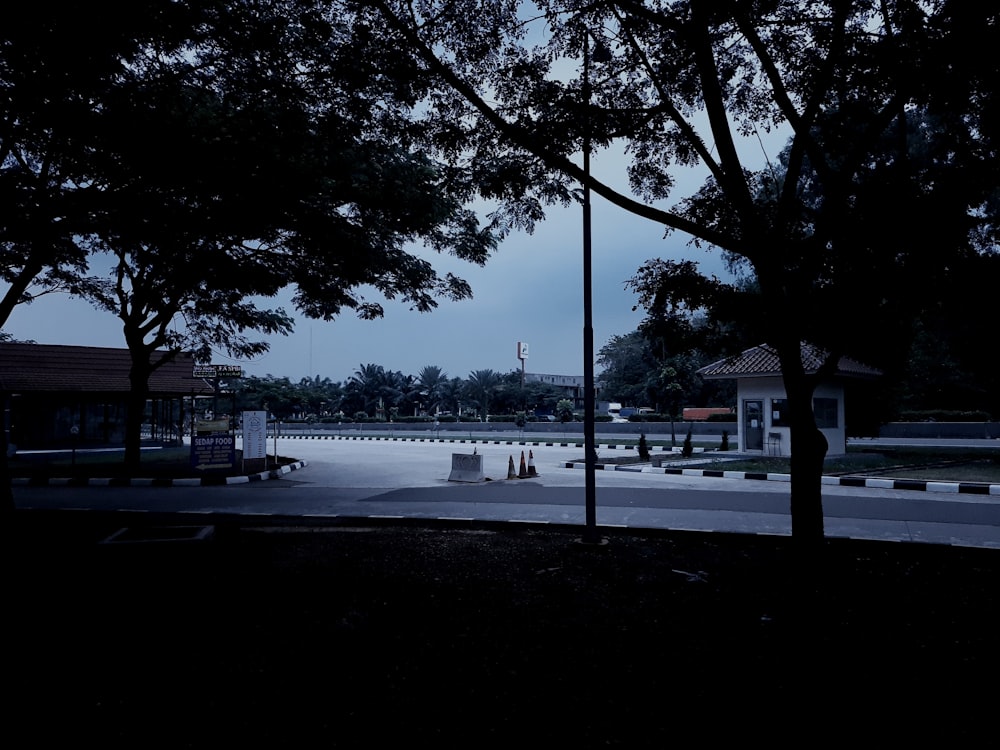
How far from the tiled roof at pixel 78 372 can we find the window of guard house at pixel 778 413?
73.0 feet

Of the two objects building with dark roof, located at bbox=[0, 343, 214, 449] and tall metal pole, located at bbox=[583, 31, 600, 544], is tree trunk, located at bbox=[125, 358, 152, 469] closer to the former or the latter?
building with dark roof, located at bbox=[0, 343, 214, 449]

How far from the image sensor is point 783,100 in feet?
21.8

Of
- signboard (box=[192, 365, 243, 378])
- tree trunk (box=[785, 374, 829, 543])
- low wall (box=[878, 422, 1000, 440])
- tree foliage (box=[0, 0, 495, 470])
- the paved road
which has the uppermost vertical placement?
tree foliage (box=[0, 0, 495, 470])

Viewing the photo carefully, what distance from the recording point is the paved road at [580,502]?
9.24 metres

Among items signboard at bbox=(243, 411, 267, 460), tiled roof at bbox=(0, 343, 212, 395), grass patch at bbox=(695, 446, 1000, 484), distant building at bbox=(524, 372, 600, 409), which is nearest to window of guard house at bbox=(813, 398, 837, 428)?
→ grass patch at bbox=(695, 446, 1000, 484)

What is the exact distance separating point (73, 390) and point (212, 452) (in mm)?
13592

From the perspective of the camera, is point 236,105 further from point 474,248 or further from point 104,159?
point 474,248

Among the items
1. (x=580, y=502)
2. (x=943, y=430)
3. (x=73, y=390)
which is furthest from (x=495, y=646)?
(x=943, y=430)

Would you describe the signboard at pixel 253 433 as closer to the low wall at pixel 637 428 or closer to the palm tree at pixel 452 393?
the low wall at pixel 637 428

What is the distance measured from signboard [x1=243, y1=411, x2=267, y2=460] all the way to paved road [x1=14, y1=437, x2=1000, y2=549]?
1.38 m

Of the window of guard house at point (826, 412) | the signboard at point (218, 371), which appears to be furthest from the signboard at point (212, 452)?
the window of guard house at point (826, 412)

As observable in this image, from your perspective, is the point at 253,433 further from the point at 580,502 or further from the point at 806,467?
the point at 806,467

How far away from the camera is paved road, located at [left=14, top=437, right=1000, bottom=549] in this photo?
924 centimetres

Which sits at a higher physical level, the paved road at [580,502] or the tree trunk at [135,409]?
the tree trunk at [135,409]
